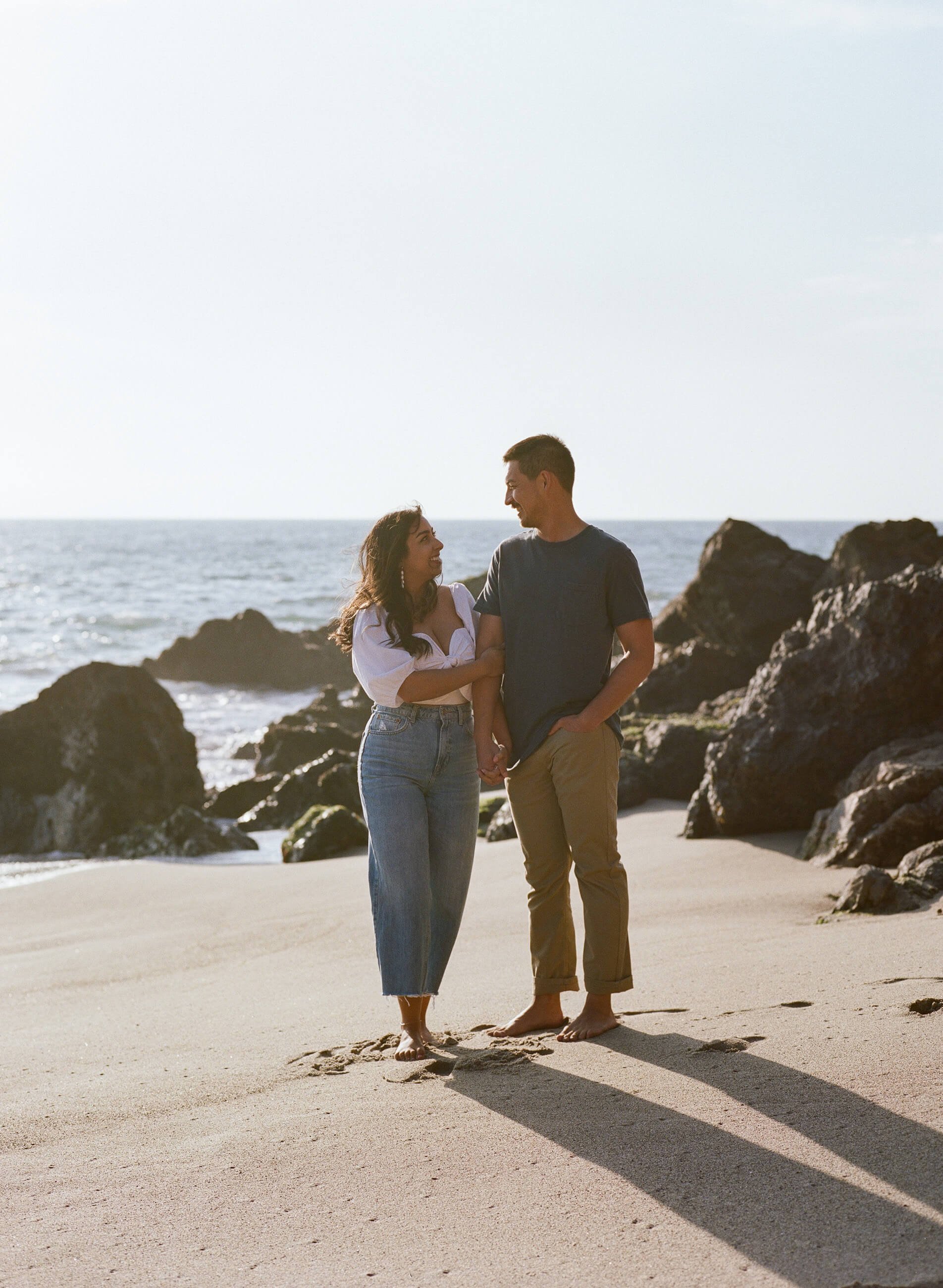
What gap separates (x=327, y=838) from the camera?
10.3m

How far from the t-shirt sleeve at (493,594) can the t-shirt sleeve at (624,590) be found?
1.45ft

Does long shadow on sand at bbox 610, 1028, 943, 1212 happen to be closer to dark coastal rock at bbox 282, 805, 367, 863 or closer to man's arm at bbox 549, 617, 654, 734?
man's arm at bbox 549, 617, 654, 734

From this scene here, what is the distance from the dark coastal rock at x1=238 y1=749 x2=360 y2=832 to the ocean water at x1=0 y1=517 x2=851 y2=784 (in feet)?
6.42

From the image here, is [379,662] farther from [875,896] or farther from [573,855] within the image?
[875,896]

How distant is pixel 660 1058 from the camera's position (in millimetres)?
4172

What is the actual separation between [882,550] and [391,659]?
11.4 metres

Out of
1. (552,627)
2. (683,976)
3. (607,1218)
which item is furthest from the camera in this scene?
(683,976)

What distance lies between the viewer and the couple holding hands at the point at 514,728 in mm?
4582

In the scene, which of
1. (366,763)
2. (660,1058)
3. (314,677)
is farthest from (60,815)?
(314,677)

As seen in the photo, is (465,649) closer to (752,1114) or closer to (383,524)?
(383,524)

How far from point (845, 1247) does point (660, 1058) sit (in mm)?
1379

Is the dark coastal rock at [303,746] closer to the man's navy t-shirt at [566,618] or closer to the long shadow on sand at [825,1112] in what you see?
the man's navy t-shirt at [566,618]

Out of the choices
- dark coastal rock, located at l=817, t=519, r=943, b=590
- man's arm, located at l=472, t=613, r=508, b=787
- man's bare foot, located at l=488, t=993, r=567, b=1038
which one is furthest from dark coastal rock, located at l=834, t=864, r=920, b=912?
dark coastal rock, located at l=817, t=519, r=943, b=590

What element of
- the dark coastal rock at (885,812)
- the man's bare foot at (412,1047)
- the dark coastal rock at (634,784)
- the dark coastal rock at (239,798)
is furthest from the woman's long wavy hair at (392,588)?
the dark coastal rock at (239,798)
